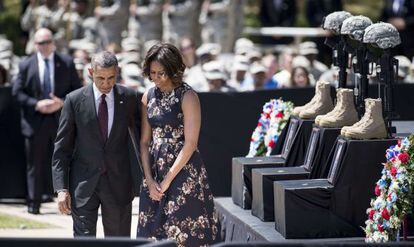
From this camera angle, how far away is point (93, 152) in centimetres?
1033

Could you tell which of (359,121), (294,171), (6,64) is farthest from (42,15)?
(359,121)

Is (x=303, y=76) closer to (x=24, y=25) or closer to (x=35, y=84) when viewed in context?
(x=35, y=84)

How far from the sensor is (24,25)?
28.0m

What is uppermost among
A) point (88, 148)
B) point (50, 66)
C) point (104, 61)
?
point (104, 61)

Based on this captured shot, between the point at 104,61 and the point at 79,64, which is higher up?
the point at 104,61

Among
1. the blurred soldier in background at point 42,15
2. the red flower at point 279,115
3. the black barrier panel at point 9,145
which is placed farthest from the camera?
the blurred soldier in background at point 42,15

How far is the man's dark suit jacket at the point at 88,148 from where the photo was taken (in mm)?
10320

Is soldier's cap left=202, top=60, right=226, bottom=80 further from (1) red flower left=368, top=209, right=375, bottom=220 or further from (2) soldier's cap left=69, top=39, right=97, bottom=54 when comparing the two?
(1) red flower left=368, top=209, right=375, bottom=220

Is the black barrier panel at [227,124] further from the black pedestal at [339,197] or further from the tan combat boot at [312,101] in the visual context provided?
the black pedestal at [339,197]

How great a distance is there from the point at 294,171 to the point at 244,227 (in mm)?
636

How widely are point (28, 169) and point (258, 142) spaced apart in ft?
10.8

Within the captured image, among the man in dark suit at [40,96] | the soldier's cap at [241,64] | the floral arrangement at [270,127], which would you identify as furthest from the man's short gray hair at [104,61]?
the soldier's cap at [241,64]

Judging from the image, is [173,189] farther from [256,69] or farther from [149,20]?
[149,20]

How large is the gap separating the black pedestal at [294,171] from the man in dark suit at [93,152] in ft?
5.48
